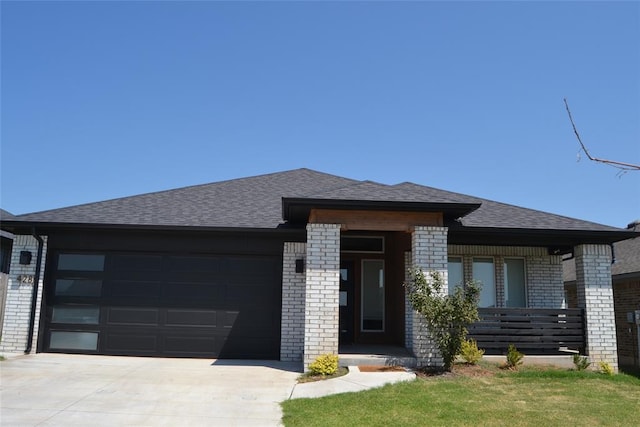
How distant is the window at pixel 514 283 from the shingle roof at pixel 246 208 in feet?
4.88

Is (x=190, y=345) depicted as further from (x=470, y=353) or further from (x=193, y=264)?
(x=470, y=353)

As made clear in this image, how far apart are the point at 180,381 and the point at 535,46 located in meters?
7.44

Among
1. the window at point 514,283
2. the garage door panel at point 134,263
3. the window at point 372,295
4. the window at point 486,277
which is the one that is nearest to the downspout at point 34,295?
the garage door panel at point 134,263

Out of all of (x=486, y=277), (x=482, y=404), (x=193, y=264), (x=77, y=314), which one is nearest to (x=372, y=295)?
(x=486, y=277)

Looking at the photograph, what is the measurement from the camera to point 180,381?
8727mm

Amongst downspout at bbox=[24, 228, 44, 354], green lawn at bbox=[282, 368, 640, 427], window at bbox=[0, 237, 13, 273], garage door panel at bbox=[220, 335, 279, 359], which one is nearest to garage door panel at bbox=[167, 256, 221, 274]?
garage door panel at bbox=[220, 335, 279, 359]

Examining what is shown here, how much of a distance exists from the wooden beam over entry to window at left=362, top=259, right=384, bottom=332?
3.01 meters

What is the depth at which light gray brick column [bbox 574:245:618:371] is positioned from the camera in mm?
10617

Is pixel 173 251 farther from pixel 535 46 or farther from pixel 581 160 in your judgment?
pixel 581 160

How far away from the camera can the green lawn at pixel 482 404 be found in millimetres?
6469

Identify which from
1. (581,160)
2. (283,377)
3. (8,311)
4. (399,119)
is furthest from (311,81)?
(581,160)

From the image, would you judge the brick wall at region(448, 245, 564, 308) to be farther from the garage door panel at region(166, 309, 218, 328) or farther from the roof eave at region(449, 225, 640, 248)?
the garage door panel at region(166, 309, 218, 328)

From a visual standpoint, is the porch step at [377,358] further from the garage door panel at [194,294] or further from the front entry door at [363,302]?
the garage door panel at [194,294]

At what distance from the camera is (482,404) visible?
7141mm
